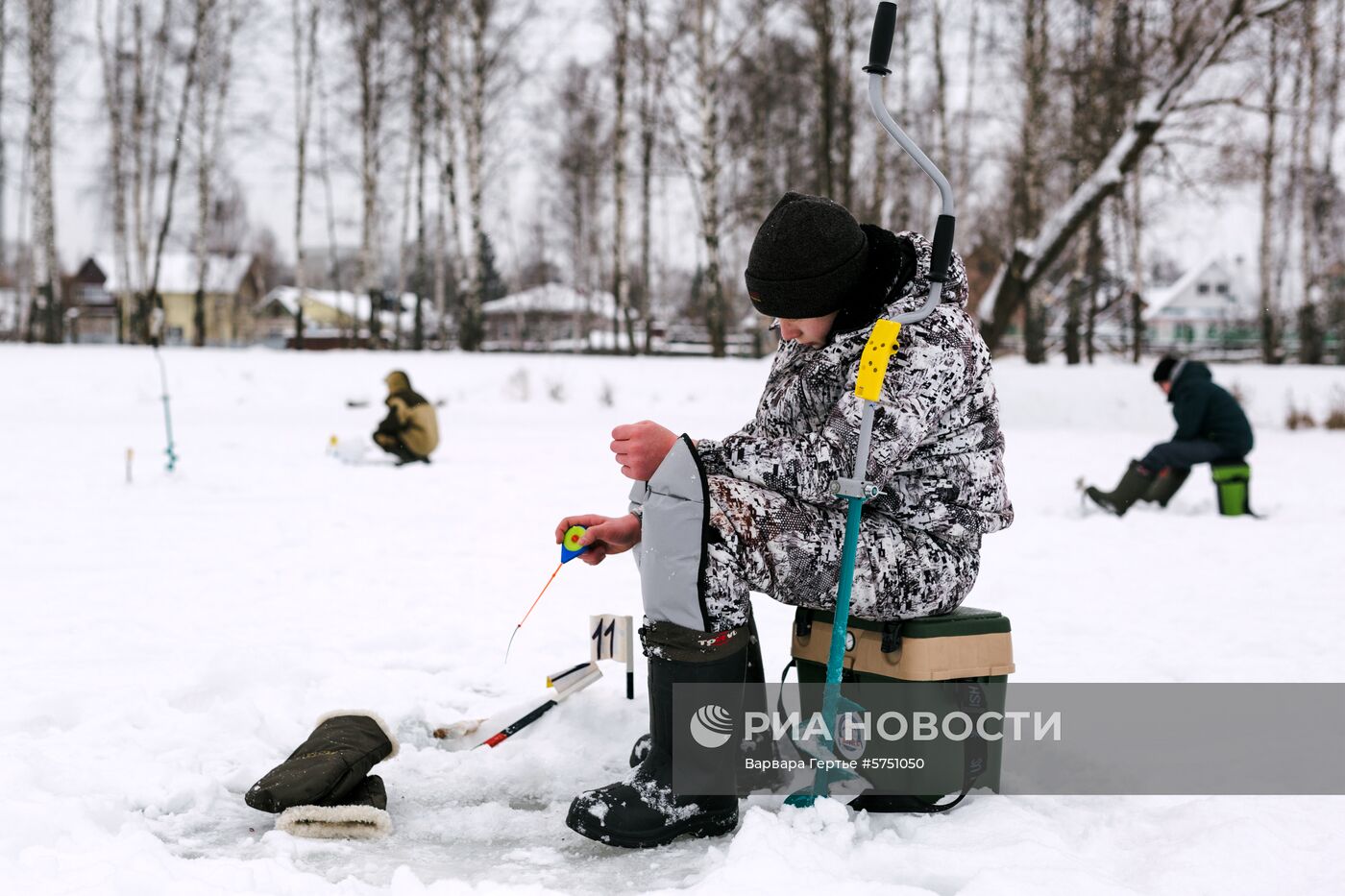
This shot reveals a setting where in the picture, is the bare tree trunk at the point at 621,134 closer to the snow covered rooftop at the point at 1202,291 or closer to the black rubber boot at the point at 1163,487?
the black rubber boot at the point at 1163,487

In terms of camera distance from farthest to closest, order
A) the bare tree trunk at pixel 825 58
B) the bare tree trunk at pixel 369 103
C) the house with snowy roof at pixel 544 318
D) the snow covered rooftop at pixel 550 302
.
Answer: the snow covered rooftop at pixel 550 302
the house with snowy roof at pixel 544 318
the bare tree trunk at pixel 369 103
the bare tree trunk at pixel 825 58

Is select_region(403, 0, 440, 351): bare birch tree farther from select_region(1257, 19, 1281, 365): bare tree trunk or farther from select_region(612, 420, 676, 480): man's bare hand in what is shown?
select_region(612, 420, 676, 480): man's bare hand

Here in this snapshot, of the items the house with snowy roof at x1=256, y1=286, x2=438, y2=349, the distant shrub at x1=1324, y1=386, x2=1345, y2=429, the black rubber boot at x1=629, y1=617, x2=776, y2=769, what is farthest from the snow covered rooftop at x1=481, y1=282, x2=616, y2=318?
the black rubber boot at x1=629, y1=617, x2=776, y2=769

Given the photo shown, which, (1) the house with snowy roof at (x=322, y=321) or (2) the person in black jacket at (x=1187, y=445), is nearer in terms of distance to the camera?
(2) the person in black jacket at (x=1187, y=445)

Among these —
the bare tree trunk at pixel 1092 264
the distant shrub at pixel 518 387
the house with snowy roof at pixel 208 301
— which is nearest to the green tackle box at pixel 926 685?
the distant shrub at pixel 518 387

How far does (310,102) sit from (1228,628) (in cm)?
2156

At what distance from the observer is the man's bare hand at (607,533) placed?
2.38m

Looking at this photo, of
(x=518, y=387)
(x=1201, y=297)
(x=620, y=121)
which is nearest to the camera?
(x=518, y=387)

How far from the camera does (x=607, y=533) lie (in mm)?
2381

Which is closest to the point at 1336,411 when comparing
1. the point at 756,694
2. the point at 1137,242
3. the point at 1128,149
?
the point at 1128,149

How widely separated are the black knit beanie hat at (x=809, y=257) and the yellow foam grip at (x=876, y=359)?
161 millimetres

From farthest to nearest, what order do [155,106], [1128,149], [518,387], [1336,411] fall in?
[155,106]
[518,387]
[1128,149]
[1336,411]

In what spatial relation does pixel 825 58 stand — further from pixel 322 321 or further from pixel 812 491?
pixel 322 321

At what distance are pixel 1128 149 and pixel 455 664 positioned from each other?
43.4ft
